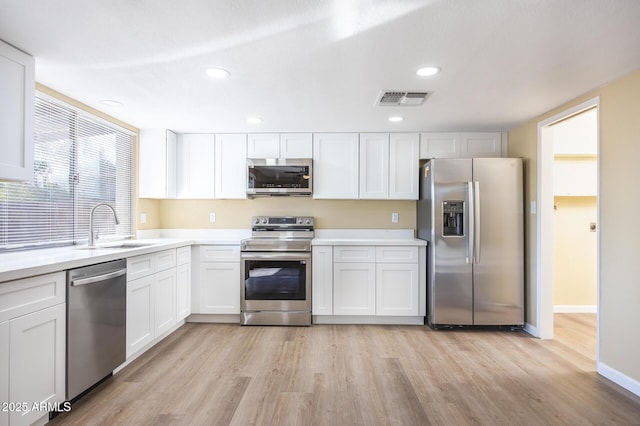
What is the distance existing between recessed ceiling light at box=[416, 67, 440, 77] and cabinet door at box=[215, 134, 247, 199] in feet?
7.37

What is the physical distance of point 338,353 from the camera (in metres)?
2.79

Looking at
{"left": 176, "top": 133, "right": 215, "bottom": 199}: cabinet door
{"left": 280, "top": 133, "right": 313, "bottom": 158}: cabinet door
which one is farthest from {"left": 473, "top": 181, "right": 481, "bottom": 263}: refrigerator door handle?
{"left": 176, "top": 133, "right": 215, "bottom": 199}: cabinet door

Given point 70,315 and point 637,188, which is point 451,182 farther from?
point 70,315

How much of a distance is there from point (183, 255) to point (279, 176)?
134cm

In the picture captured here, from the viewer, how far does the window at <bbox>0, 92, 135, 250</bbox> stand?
2.28 metres

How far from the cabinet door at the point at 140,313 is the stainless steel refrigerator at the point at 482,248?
2.69 meters

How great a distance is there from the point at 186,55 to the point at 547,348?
3724 millimetres

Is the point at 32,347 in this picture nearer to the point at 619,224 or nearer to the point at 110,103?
the point at 110,103

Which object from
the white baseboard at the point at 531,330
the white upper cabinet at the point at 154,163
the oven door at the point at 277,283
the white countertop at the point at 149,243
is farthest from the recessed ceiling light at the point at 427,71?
the white upper cabinet at the point at 154,163

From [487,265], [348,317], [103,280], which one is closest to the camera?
[103,280]

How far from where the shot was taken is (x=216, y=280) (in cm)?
358

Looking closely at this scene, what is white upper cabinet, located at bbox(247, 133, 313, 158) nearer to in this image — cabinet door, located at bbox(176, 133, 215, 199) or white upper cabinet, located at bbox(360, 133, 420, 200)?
cabinet door, located at bbox(176, 133, 215, 199)

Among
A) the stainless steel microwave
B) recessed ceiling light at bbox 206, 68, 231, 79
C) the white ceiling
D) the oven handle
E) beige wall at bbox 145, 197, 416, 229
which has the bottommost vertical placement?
the oven handle

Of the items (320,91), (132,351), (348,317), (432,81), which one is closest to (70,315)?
(132,351)
